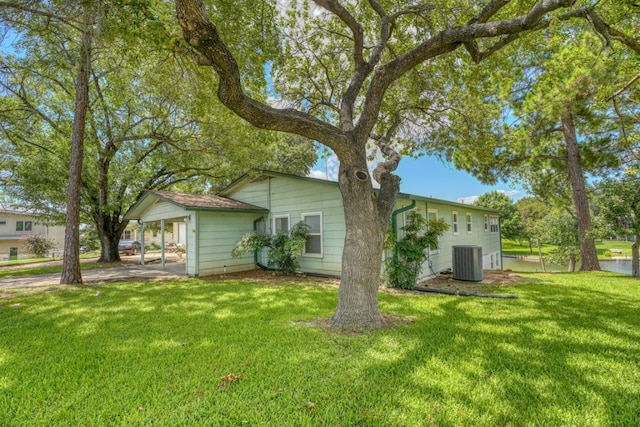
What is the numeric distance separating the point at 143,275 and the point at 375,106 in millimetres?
9586

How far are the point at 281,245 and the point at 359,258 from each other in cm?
544

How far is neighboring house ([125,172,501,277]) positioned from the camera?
9102 millimetres

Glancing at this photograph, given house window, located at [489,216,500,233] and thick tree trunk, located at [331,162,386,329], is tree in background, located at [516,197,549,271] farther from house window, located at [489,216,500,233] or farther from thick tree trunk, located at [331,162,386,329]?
thick tree trunk, located at [331,162,386,329]

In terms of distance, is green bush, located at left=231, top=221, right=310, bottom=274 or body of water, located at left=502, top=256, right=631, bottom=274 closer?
green bush, located at left=231, top=221, right=310, bottom=274

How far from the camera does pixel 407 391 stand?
2641 mm

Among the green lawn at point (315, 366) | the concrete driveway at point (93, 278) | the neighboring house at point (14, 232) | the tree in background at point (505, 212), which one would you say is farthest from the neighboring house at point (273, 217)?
the tree in background at point (505, 212)

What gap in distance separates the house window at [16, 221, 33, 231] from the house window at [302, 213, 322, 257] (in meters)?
31.0

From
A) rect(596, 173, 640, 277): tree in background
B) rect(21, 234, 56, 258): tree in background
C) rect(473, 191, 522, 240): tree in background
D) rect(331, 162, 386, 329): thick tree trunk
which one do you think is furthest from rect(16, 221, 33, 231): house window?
rect(473, 191, 522, 240): tree in background

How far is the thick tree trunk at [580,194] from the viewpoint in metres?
11.2

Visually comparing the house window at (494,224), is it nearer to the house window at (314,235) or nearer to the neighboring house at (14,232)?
the house window at (314,235)

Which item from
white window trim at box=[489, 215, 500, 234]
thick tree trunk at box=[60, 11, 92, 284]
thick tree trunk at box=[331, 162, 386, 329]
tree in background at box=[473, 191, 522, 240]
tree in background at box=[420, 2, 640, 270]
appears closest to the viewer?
thick tree trunk at box=[331, 162, 386, 329]

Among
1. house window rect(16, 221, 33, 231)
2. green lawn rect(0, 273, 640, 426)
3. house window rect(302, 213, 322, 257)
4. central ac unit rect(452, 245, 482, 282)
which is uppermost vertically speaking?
house window rect(16, 221, 33, 231)

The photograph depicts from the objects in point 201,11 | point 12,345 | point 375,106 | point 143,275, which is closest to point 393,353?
point 375,106

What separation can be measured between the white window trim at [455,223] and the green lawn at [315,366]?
6.17 meters
